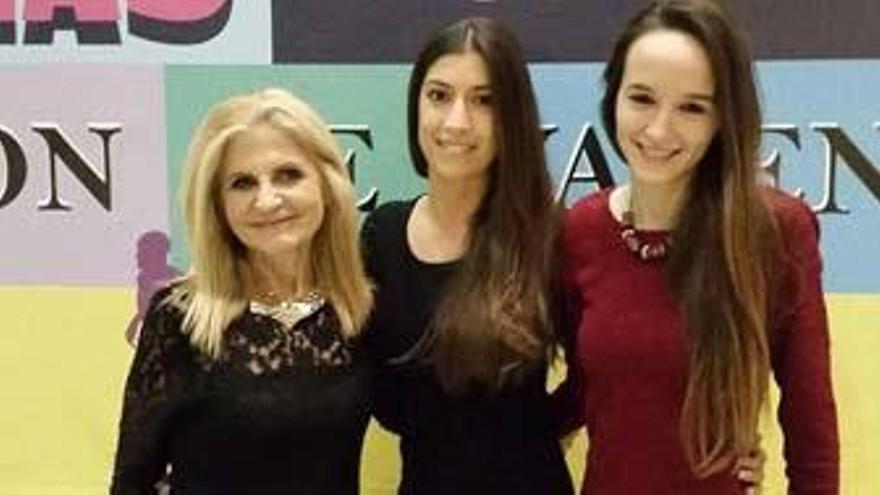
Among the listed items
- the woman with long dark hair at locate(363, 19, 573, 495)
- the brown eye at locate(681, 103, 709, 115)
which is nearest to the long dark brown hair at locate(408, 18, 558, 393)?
the woman with long dark hair at locate(363, 19, 573, 495)

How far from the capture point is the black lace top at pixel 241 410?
1.68 metres

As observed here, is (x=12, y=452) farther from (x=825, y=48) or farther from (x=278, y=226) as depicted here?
(x=825, y=48)

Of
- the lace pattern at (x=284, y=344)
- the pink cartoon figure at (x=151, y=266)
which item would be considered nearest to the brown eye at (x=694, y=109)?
the lace pattern at (x=284, y=344)

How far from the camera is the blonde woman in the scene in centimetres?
169

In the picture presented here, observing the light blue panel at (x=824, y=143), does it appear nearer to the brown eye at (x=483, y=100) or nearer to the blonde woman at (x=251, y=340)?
the brown eye at (x=483, y=100)

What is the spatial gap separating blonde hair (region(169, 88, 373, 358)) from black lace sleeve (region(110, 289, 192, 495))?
2 cm

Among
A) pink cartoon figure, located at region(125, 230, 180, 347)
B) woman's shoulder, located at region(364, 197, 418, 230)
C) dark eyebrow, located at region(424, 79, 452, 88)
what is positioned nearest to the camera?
dark eyebrow, located at region(424, 79, 452, 88)

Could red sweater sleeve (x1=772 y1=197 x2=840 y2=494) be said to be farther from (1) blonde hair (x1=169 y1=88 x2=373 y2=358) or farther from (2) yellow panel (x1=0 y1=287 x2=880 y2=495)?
(2) yellow panel (x1=0 y1=287 x2=880 y2=495)

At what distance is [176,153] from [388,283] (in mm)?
479

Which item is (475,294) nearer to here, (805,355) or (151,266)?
(805,355)

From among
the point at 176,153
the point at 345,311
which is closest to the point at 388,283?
the point at 345,311

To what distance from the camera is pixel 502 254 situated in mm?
1803

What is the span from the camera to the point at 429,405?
1.80 m

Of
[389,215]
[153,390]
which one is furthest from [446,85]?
[153,390]
